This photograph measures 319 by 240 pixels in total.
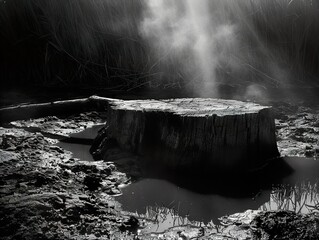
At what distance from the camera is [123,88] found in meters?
7.28

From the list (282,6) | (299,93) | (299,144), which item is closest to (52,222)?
(299,144)

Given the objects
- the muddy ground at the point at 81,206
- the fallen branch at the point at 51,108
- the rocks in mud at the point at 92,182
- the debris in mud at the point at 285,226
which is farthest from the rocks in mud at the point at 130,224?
the fallen branch at the point at 51,108

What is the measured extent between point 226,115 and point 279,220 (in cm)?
118

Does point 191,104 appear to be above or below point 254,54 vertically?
below

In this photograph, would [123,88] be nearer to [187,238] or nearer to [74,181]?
[74,181]

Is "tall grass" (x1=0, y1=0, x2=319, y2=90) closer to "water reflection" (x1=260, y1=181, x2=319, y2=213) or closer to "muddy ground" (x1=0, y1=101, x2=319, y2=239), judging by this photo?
"muddy ground" (x1=0, y1=101, x2=319, y2=239)

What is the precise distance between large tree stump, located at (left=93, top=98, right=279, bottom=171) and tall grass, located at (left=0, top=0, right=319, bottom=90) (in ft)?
12.0

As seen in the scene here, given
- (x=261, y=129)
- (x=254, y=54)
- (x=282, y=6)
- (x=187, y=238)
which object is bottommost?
(x=187, y=238)

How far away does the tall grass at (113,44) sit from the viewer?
24.7ft

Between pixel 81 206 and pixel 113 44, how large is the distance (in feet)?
17.9

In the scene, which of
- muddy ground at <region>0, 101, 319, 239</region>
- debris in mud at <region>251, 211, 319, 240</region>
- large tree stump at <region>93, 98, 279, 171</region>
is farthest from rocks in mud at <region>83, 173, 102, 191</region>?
debris in mud at <region>251, 211, 319, 240</region>

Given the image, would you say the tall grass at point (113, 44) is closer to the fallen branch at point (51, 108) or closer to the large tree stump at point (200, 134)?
the fallen branch at point (51, 108)

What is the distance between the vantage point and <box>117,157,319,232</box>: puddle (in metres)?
2.91

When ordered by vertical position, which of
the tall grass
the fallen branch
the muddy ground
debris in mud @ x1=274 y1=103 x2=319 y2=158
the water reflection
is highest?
the tall grass
